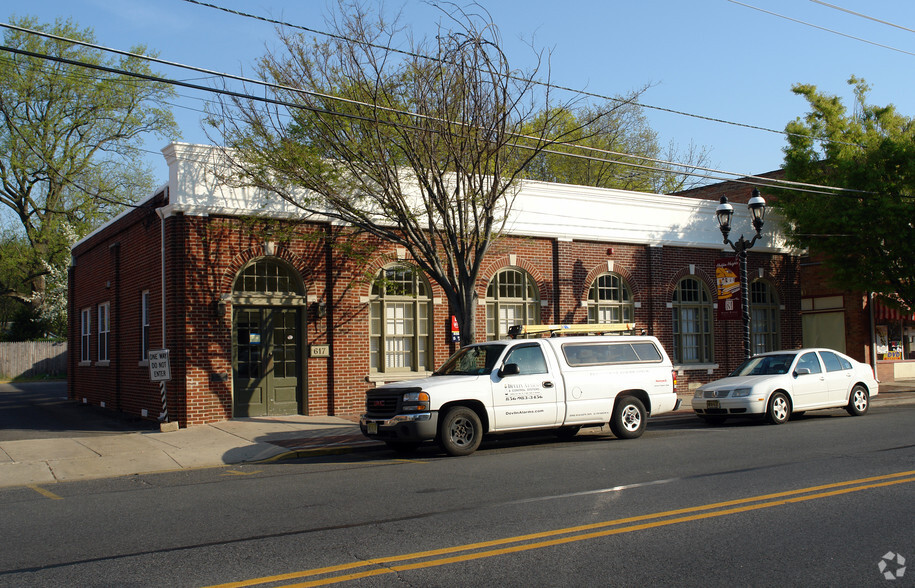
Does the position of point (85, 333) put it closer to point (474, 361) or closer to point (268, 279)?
point (268, 279)

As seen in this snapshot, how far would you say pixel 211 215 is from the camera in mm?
16375

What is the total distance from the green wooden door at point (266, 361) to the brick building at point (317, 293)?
31 millimetres

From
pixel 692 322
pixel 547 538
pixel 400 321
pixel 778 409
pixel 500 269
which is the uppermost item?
pixel 500 269

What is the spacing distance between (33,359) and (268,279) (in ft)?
96.8

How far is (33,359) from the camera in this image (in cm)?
4028

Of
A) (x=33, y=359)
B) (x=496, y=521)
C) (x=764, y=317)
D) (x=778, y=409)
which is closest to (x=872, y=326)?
(x=764, y=317)

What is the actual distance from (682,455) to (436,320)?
9044 millimetres

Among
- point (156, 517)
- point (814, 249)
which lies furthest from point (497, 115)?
point (814, 249)

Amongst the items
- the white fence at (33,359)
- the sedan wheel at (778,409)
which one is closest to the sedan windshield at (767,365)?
the sedan wheel at (778,409)

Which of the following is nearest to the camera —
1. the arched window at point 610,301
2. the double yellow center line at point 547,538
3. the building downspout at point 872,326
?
the double yellow center line at point 547,538

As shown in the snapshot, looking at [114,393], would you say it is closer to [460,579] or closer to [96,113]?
[460,579]

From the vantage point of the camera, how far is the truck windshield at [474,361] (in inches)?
504

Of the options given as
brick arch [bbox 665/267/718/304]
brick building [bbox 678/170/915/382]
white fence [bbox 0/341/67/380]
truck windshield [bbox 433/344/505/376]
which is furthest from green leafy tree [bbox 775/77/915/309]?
white fence [bbox 0/341/67/380]

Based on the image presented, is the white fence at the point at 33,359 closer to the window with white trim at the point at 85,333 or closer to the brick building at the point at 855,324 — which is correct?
the window with white trim at the point at 85,333
